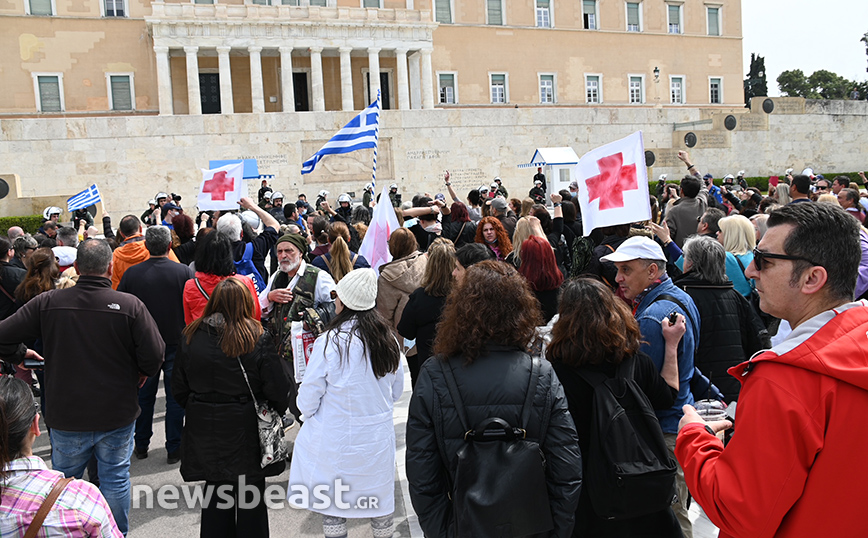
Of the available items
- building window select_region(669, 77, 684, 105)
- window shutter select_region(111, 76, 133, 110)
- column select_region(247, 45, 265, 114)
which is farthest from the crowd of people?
building window select_region(669, 77, 684, 105)

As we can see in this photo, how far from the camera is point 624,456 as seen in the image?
2.64 meters

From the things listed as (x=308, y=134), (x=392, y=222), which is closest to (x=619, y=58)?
(x=308, y=134)

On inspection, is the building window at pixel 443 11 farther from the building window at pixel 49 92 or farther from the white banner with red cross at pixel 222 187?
the white banner with red cross at pixel 222 187

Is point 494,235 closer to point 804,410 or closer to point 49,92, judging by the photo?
point 804,410

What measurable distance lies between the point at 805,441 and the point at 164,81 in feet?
120

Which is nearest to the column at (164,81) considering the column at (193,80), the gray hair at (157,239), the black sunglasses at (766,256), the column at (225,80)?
the column at (193,80)

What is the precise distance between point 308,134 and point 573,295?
84.2 feet

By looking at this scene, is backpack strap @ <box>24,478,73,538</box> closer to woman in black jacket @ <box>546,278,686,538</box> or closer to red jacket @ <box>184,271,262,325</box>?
woman in black jacket @ <box>546,278,686,538</box>

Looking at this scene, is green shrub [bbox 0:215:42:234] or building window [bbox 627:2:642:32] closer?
green shrub [bbox 0:215:42:234]

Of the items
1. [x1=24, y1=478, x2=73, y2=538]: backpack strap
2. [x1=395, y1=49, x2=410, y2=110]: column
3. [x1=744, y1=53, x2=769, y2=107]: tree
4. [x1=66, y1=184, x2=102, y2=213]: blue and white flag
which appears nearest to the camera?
[x1=24, y1=478, x2=73, y2=538]: backpack strap

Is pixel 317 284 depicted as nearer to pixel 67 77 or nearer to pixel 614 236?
pixel 614 236

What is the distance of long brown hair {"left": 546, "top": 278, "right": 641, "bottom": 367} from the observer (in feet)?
8.98

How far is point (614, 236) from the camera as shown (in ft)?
18.7

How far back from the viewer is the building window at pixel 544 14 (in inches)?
1676
